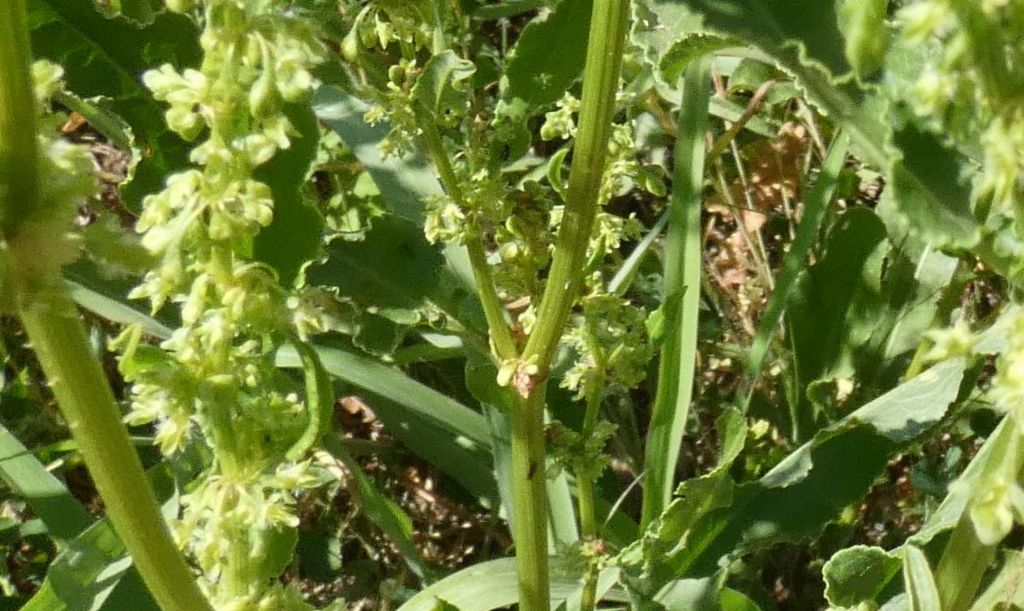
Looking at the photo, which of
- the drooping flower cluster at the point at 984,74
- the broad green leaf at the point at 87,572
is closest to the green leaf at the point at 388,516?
the broad green leaf at the point at 87,572

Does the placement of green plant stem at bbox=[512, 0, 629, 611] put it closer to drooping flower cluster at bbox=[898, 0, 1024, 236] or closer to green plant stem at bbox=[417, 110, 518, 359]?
green plant stem at bbox=[417, 110, 518, 359]

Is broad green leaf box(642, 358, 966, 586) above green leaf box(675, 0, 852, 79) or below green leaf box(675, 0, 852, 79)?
below

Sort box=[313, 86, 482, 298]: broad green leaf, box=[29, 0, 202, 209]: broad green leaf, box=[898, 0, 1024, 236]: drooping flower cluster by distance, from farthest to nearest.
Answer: box=[313, 86, 482, 298]: broad green leaf → box=[29, 0, 202, 209]: broad green leaf → box=[898, 0, 1024, 236]: drooping flower cluster

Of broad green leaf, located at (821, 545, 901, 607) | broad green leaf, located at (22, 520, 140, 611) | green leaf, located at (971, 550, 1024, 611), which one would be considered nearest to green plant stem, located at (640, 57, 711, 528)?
broad green leaf, located at (821, 545, 901, 607)

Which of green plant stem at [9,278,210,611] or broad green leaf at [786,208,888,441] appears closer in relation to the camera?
green plant stem at [9,278,210,611]

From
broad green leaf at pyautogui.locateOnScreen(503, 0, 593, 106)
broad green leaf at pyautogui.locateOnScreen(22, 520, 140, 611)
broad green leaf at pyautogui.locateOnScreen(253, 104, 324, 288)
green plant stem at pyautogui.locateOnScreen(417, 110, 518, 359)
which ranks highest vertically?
broad green leaf at pyautogui.locateOnScreen(503, 0, 593, 106)

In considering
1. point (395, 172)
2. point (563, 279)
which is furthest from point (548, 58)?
point (563, 279)

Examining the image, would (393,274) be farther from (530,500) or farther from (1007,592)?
(1007,592)

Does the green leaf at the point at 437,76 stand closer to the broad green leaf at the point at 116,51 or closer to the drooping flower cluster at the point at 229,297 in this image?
the drooping flower cluster at the point at 229,297
